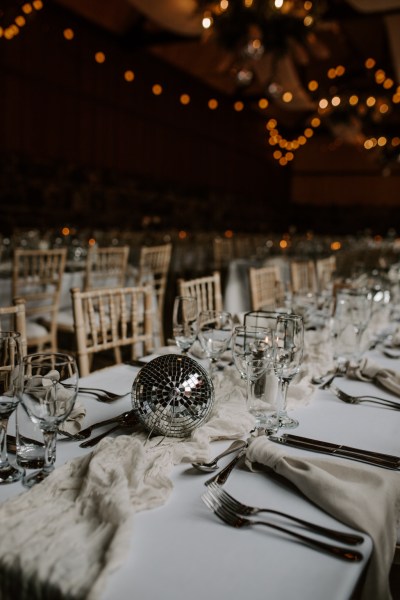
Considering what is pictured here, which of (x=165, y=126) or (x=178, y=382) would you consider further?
(x=165, y=126)

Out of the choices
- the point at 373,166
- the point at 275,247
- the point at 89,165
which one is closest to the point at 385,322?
the point at 275,247

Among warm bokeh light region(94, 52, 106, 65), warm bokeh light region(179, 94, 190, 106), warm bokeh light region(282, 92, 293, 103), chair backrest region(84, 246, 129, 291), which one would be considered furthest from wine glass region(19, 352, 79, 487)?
warm bokeh light region(179, 94, 190, 106)

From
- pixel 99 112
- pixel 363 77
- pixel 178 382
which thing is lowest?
pixel 178 382

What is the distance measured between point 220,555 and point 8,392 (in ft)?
1.57

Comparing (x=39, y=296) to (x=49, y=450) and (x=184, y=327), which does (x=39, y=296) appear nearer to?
(x=184, y=327)

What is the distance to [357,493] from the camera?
3.00 feet

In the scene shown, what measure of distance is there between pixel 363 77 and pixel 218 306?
1358 cm

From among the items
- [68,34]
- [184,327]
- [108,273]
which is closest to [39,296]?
[108,273]

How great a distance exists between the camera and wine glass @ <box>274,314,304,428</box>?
1.29 m

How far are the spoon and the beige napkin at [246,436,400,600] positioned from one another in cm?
→ 5

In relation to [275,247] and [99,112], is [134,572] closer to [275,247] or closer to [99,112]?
[275,247]

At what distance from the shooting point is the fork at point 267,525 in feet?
2.57

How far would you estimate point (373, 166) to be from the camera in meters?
17.2

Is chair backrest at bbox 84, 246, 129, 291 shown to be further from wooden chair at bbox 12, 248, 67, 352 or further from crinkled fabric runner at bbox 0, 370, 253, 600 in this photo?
crinkled fabric runner at bbox 0, 370, 253, 600
